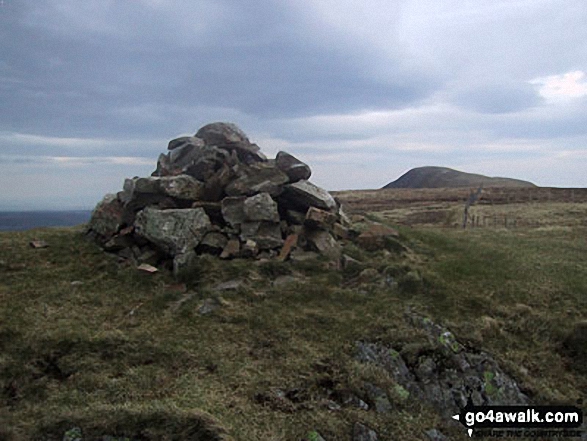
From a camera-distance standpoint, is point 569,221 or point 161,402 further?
point 569,221

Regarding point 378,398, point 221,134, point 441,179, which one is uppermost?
point 441,179

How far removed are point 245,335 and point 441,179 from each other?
16952 cm

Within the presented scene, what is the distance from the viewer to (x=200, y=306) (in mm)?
12703

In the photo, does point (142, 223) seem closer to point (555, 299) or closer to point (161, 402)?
point (161, 402)

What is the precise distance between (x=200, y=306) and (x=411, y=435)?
7.32 metres

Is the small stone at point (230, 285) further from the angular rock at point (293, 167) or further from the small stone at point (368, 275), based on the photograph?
the angular rock at point (293, 167)

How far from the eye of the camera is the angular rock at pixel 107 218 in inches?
702

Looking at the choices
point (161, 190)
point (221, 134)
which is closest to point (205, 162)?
point (161, 190)

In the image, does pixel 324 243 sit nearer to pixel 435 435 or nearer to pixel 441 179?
pixel 435 435

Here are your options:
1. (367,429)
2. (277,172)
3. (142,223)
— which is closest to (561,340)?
(367,429)

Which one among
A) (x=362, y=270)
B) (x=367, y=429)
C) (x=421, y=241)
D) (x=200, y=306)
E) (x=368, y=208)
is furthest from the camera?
(x=368, y=208)

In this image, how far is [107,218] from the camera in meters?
18.2

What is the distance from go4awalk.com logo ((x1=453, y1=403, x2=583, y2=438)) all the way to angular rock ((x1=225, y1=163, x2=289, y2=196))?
1176 centimetres

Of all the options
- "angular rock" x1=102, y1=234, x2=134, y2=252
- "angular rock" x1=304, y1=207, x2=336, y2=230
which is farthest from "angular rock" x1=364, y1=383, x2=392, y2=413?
"angular rock" x1=102, y1=234, x2=134, y2=252
